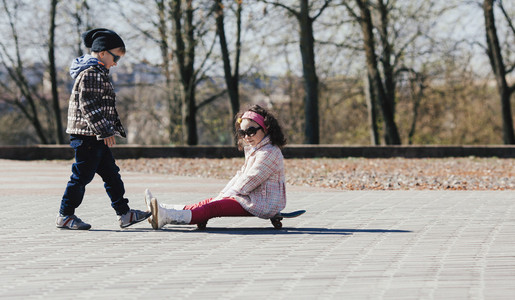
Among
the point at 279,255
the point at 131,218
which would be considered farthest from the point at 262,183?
the point at 279,255

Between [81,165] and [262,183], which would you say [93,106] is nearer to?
[81,165]

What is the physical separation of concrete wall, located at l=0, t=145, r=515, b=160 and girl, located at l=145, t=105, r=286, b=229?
42.3 feet

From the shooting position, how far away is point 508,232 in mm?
5926

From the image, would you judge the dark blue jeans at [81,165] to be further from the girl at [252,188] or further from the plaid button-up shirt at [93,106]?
the girl at [252,188]

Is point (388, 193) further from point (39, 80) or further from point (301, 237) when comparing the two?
point (39, 80)

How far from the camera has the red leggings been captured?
6.14 meters

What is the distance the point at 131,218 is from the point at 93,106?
1.01 m

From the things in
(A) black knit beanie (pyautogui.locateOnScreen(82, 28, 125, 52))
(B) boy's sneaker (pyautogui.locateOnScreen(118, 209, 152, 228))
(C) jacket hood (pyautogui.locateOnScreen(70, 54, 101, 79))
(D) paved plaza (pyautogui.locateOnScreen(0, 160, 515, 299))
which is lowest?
(D) paved plaza (pyautogui.locateOnScreen(0, 160, 515, 299))

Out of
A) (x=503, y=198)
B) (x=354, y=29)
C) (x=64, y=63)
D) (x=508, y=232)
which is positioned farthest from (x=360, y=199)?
(x=64, y=63)

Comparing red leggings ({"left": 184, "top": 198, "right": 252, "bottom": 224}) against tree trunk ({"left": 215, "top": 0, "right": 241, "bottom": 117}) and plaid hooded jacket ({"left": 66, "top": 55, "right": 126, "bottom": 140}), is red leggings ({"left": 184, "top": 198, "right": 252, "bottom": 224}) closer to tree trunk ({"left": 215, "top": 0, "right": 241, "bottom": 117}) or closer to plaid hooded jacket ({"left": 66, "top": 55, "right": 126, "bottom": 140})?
plaid hooded jacket ({"left": 66, "top": 55, "right": 126, "bottom": 140})

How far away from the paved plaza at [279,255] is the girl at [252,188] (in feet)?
0.47

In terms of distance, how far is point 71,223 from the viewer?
240 inches

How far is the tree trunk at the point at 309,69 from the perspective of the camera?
2383 centimetres

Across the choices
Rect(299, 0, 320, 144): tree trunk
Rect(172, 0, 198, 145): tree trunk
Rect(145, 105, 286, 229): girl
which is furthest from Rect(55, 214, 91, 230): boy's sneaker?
Rect(172, 0, 198, 145): tree trunk
